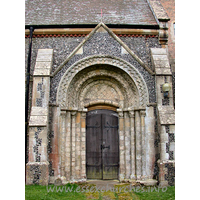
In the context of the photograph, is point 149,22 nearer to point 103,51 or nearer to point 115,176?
point 103,51

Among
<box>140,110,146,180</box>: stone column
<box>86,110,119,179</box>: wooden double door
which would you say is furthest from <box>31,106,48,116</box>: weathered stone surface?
<box>140,110,146,180</box>: stone column

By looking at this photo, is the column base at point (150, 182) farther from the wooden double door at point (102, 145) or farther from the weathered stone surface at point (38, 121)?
the weathered stone surface at point (38, 121)

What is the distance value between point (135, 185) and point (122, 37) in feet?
20.3

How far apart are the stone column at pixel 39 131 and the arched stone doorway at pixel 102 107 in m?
0.58

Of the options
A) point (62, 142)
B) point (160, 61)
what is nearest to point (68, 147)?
point (62, 142)

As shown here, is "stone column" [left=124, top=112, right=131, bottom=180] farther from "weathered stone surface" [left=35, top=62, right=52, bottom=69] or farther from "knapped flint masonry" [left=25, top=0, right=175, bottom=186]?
"weathered stone surface" [left=35, top=62, right=52, bottom=69]

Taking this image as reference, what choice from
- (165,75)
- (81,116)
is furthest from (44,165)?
(165,75)

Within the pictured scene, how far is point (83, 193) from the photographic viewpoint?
6945 mm

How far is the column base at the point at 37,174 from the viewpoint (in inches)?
276

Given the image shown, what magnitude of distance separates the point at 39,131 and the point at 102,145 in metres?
2.88

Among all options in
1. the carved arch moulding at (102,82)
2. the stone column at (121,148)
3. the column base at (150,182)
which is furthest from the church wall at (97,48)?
the column base at (150,182)

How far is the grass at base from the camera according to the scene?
6.14m

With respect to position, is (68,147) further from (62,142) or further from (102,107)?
(102,107)

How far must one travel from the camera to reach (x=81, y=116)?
29.6ft
